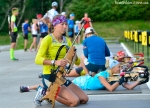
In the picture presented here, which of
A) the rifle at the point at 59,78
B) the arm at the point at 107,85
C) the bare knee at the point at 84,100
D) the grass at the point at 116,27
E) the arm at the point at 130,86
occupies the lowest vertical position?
the grass at the point at 116,27

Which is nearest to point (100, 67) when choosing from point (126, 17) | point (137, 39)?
point (137, 39)

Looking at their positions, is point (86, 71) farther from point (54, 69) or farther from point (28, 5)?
point (28, 5)

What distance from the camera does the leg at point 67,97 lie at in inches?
364

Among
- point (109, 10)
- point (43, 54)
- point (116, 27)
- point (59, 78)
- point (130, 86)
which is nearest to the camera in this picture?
point (59, 78)

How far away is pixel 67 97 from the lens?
30.4 feet

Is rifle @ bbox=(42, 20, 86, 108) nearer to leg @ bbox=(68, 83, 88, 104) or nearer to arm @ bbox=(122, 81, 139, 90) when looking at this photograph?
leg @ bbox=(68, 83, 88, 104)

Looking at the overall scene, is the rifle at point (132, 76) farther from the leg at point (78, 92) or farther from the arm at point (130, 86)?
the leg at point (78, 92)

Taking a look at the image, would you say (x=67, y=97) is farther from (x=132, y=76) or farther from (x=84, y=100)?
(x=132, y=76)

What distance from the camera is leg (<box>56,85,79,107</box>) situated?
925 cm

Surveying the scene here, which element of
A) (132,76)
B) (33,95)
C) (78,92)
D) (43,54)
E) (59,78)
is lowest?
(33,95)

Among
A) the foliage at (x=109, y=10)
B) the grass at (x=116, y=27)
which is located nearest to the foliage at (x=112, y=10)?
the foliage at (x=109, y=10)

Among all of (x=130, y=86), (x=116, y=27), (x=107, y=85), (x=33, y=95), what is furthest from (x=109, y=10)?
(x=33, y=95)

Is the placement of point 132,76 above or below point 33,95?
above

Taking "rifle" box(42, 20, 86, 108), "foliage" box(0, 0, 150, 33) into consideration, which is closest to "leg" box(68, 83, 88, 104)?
"rifle" box(42, 20, 86, 108)
